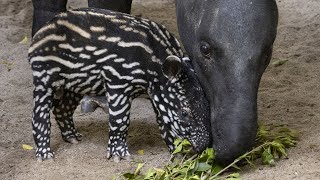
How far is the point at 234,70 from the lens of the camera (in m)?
3.01

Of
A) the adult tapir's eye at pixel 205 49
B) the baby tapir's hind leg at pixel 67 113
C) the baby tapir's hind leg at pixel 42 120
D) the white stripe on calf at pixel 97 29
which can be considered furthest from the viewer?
the baby tapir's hind leg at pixel 67 113

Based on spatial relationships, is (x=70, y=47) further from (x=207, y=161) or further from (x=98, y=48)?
(x=207, y=161)

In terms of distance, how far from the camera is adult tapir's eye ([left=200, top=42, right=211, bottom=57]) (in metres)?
3.14

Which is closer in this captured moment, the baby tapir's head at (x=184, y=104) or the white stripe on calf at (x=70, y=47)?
the baby tapir's head at (x=184, y=104)

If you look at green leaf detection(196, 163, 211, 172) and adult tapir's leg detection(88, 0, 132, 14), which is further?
adult tapir's leg detection(88, 0, 132, 14)

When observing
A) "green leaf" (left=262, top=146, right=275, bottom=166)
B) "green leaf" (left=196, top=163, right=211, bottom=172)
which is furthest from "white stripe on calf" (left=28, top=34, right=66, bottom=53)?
"green leaf" (left=262, top=146, right=275, bottom=166)

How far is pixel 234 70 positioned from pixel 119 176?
79 centimetres

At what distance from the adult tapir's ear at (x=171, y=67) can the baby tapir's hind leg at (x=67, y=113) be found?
676mm

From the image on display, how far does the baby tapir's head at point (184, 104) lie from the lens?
3.28m

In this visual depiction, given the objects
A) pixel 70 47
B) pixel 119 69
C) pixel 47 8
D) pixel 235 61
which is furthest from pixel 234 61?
pixel 47 8

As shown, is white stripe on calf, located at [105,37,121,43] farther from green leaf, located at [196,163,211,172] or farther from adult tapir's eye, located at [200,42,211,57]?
green leaf, located at [196,163,211,172]

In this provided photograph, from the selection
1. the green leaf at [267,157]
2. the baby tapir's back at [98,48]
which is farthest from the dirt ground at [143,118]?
the baby tapir's back at [98,48]

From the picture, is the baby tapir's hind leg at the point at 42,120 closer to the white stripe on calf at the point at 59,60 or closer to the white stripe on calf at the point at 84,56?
the white stripe on calf at the point at 59,60

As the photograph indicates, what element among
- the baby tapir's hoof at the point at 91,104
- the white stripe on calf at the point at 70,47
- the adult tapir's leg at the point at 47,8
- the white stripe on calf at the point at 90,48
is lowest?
the baby tapir's hoof at the point at 91,104
